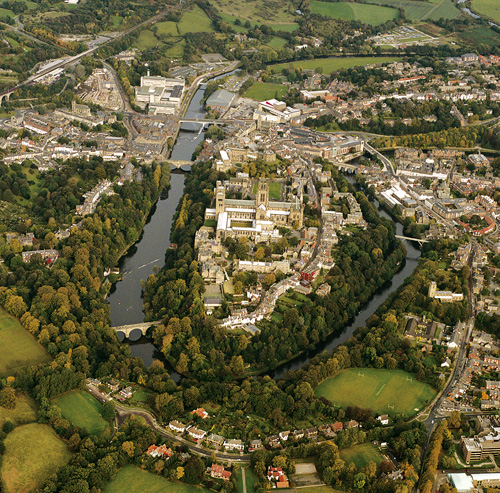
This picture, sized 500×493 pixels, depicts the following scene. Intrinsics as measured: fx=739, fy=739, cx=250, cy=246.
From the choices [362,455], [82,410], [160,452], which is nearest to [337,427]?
[362,455]

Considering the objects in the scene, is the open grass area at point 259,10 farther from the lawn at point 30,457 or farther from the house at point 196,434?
the lawn at point 30,457

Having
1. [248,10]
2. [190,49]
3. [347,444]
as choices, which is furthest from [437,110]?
[347,444]

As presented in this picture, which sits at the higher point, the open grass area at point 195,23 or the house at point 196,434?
the open grass area at point 195,23

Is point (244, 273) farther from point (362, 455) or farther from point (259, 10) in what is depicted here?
point (259, 10)

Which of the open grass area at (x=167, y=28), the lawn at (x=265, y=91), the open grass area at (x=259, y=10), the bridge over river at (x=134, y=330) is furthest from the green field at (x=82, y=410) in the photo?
the open grass area at (x=259, y=10)

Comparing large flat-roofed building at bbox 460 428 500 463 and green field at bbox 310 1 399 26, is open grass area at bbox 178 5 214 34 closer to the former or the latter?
green field at bbox 310 1 399 26

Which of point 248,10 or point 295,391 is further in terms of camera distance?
point 248,10

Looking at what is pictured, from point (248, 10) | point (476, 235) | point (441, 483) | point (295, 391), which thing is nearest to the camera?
point (441, 483)

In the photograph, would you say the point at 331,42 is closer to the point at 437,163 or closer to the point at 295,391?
the point at 437,163
